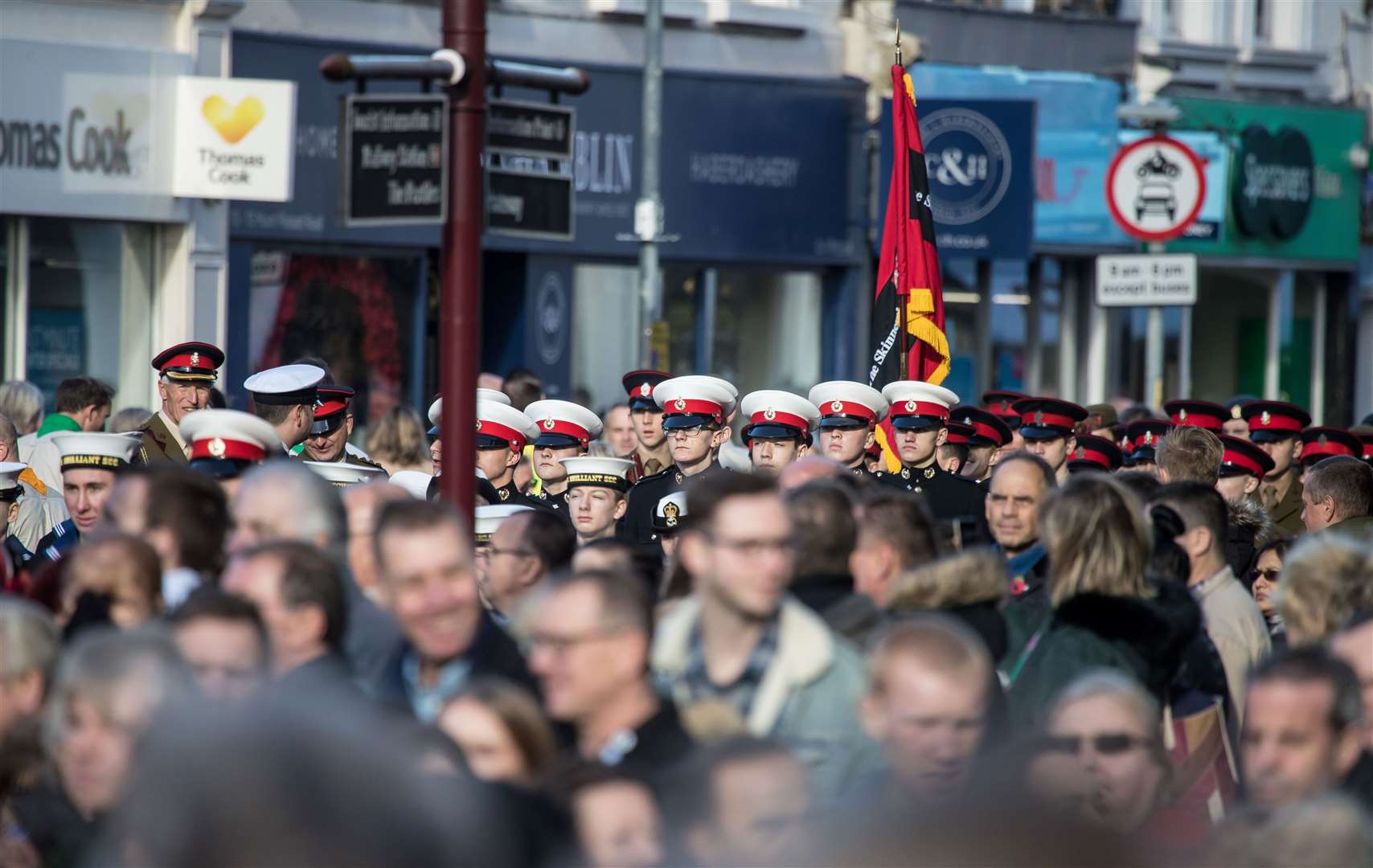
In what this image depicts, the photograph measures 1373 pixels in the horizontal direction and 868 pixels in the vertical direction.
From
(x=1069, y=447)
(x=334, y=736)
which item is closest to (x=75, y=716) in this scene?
(x=334, y=736)

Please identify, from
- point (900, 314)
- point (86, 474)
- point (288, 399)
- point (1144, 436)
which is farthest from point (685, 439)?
point (1144, 436)

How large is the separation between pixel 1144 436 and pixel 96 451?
272 inches

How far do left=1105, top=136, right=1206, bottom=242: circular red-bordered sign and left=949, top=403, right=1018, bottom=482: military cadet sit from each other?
297cm

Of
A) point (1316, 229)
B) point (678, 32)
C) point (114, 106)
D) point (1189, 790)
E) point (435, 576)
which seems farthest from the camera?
point (1316, 229)

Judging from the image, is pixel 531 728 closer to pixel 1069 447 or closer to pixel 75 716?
pixel 75 716

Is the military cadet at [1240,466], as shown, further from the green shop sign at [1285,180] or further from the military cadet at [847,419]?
the green shop sign at [1285,180]

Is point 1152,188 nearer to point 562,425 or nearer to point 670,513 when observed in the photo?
point 562,425

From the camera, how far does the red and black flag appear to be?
40.0 feet

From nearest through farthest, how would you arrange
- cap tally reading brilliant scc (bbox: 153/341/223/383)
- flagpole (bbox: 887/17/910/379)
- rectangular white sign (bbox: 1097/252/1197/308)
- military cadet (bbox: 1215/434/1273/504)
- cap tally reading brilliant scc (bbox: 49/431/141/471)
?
1. cap tally reading brilliant scc (bbox: 49/431/141/471)
2. cap tally reading brilliant scc (bbox: 153/341/223/383)
3. military cadet (bbox: 1215/434/1273/504)
4. flagpole (bbox: 887/17/910/379)
5. rectangular white sign (bbox: 1097/252/1197/308)

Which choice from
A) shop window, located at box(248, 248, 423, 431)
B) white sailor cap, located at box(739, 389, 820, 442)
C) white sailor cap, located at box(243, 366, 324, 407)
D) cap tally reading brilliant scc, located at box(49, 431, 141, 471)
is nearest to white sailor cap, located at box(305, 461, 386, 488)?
cap tally reading brilliant scc, located at box(49, 431, 141, 471)

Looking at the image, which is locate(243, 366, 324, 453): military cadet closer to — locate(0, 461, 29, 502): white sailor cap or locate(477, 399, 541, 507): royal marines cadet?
locate(477, 399, 541, 507): royal marines cadet

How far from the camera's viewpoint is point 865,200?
68.7 ft

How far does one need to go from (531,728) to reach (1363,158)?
76.4ft

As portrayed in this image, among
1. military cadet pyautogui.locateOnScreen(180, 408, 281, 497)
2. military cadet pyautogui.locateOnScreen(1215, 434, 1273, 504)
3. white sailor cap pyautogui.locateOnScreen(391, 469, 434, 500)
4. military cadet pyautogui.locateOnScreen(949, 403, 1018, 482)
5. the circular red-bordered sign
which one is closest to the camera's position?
military cadet pyautogui.locateOnScreen(180, 408, 281, 497)
